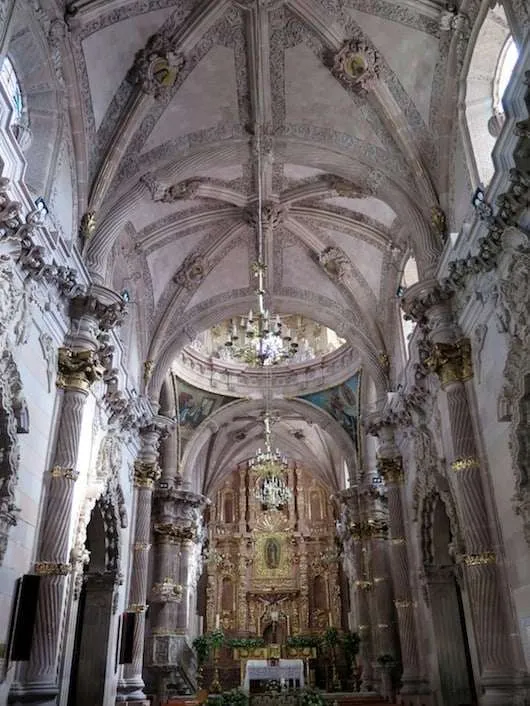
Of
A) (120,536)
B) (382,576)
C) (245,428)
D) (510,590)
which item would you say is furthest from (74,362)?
(245,428)

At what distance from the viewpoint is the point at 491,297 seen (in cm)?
926

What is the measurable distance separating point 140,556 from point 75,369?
19.6 feet

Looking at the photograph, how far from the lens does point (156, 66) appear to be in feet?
37.1

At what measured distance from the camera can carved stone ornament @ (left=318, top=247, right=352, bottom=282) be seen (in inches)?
649

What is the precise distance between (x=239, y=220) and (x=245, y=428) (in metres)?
14.8

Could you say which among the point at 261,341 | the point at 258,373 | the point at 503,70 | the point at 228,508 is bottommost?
the point at 261,341

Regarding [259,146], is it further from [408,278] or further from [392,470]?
[392,470]

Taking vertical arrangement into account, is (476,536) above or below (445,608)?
above

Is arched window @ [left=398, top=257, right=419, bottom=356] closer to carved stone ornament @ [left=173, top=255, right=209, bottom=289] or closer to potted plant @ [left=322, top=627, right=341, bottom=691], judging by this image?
carved stone ornament @ [left=173, top=255, right=209, bottom=289]

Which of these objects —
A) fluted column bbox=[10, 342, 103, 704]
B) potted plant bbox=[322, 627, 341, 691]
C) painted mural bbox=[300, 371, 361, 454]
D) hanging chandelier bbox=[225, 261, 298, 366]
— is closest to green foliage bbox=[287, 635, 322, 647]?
potted plant bbox=[322, 627, 341, 691]

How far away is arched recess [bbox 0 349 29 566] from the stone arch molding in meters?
2.91

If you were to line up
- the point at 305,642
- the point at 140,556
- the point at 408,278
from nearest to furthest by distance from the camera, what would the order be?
the point at 140,556
the point at 408,278
the point at 305,642

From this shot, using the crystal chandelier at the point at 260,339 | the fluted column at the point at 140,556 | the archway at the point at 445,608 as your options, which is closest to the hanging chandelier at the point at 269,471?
the fluted column at the point at 140,556

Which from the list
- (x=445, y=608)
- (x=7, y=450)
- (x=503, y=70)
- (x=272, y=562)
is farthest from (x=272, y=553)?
(x=503, y=70)
